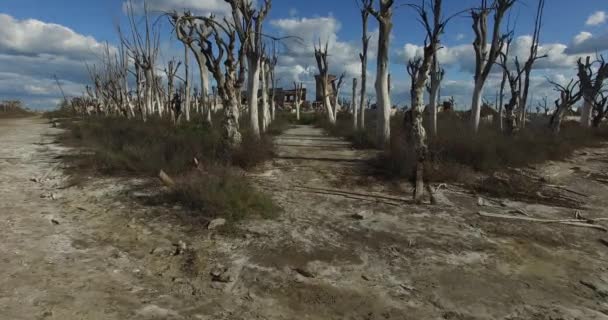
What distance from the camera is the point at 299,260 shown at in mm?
5090

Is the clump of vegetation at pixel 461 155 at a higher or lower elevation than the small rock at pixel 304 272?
higher

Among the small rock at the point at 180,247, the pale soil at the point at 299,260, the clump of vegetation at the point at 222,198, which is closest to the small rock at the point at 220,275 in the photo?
the pale soil at the point at 299,260

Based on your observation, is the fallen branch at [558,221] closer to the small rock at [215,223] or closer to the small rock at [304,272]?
the small rock at [304,272]

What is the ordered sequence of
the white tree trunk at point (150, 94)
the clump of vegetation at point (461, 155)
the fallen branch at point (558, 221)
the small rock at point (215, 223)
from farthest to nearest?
the white tree trunk at point (150, 94) < the clump of vegetation at point (461, 155) < the fallen branch at point (558, 221) < the small rock at point (215, 223)

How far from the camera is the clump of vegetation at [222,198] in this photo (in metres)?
6.52

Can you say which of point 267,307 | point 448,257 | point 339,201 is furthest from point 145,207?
point 448,257

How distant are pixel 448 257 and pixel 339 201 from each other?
2779 millimetres

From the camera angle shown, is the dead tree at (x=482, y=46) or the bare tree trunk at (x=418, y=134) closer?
the bare tree trunk at (x=418, y=134)

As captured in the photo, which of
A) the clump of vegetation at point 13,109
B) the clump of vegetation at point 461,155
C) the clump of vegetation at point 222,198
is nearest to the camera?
the clump of vegetation at point 222,198

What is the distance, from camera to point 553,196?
852 cm

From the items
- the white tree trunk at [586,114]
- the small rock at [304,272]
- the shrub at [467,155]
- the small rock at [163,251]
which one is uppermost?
→ the white tree trunk at [586,114]

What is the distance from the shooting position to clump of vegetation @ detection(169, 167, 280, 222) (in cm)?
652

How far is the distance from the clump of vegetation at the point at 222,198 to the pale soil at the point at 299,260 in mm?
291

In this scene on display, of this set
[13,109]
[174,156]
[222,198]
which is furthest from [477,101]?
[13,109]
